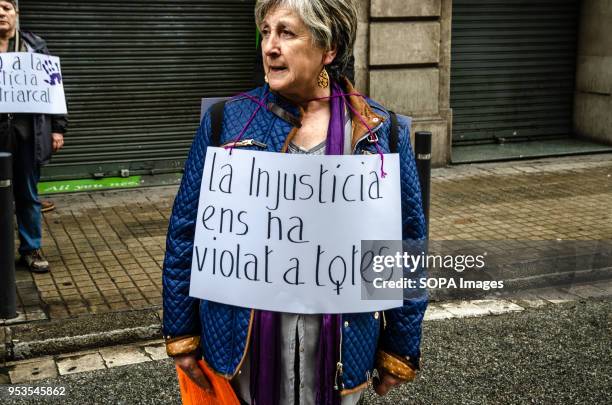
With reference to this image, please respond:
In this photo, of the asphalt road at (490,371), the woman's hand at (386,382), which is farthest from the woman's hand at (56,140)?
the woman's hand at (386,382)

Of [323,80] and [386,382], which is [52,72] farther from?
[386,382]

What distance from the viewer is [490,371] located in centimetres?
509

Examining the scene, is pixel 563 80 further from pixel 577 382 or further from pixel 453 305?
pixel 577 382

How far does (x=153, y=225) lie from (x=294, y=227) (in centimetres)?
584

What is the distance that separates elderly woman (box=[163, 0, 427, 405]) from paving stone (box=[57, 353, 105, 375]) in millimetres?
2491

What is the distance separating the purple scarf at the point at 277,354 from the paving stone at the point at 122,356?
8.84 feet

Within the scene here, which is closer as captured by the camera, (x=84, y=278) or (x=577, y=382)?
(x=577, y=382)

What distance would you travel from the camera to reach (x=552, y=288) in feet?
22.5

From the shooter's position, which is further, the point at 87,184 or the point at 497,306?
the point at 87,184

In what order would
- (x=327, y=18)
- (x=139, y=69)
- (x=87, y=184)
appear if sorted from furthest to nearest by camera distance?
(x=139, y=69)
(x=87, y=184)
(x=327, y=18)

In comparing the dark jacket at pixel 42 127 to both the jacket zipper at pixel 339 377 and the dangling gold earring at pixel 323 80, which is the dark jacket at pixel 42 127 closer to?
the dangling gold earring at pixel 323 80

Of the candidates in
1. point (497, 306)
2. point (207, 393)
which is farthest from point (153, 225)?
point (207, 393)

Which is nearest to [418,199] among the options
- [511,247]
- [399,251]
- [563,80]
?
[399,251]

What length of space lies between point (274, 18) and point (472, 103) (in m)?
9.97
